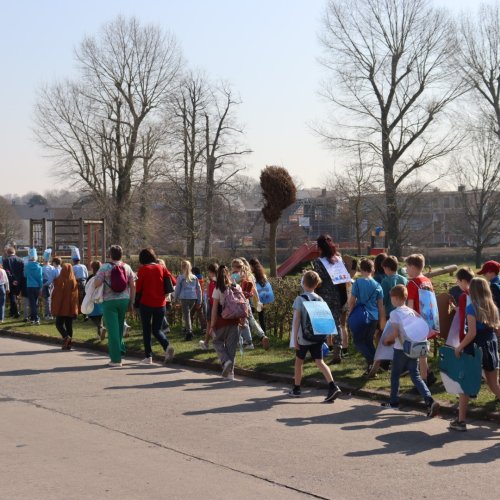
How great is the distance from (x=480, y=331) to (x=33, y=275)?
15435mm

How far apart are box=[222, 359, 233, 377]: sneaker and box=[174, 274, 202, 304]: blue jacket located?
4.94 meters

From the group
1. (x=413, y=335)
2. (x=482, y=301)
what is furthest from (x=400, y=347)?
(x=482, y=301)

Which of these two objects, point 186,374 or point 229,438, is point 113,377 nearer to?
point 186,374

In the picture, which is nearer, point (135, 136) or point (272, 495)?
point (272, 495)

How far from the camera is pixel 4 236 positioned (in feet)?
314

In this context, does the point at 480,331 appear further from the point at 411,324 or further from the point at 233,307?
the point at 233,307

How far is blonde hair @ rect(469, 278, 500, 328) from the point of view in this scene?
9.09 meters

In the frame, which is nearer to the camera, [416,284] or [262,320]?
[416,284]

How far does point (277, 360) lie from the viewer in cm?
1425

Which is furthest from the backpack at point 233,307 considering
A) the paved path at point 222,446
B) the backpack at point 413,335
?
the backpack at point 413,335

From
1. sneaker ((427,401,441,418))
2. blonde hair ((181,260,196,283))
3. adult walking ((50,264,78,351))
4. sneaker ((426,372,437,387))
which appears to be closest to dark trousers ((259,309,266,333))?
blonde hair ((181,260,196,283))

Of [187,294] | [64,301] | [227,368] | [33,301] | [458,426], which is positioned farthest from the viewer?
[33,301]

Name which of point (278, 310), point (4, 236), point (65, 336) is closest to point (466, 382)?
point (278, 310)

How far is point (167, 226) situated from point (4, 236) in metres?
45.2
